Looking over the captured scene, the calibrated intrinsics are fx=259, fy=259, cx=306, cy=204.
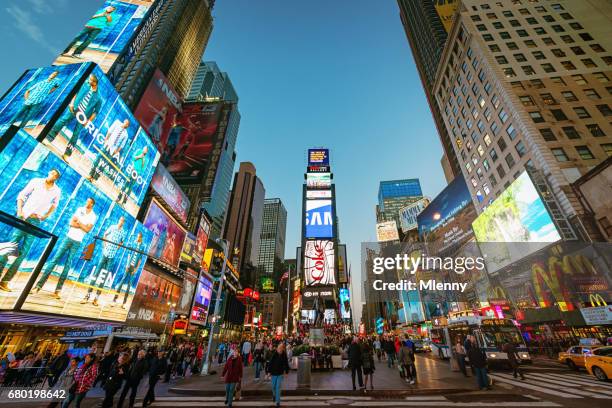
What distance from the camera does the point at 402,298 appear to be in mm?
90000

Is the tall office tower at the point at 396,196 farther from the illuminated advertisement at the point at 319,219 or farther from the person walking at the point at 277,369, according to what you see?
the person walking at the point at 277,369

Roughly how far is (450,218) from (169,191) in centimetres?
6083

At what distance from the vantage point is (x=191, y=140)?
4669 centimetres

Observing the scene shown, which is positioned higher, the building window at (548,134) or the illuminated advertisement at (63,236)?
the building window at (548,134)

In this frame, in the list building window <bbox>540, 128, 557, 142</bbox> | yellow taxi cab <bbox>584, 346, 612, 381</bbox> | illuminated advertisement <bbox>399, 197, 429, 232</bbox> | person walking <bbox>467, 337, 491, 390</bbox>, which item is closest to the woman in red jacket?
person walking <bbox>467, 337, 491, 390</bbox>

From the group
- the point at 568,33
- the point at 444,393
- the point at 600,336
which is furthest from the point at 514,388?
the point at 568,33

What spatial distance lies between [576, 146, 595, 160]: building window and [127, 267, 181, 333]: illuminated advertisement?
194 feet

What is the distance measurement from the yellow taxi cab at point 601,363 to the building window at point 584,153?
31.9m

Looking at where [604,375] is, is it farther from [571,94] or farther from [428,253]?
[428,253]

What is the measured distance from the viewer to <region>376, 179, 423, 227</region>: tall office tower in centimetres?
15488

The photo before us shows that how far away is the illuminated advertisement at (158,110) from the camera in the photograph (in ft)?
138

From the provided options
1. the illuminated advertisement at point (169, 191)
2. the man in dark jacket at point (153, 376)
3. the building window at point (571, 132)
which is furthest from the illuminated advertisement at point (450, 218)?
the man in dark jacket at point (153, 376)

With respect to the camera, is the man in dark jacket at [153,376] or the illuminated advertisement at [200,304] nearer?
the man in dark jacket at [153,376]

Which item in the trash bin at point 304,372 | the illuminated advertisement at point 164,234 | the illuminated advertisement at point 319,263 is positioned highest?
the illuminated advertisement at point 164,234
